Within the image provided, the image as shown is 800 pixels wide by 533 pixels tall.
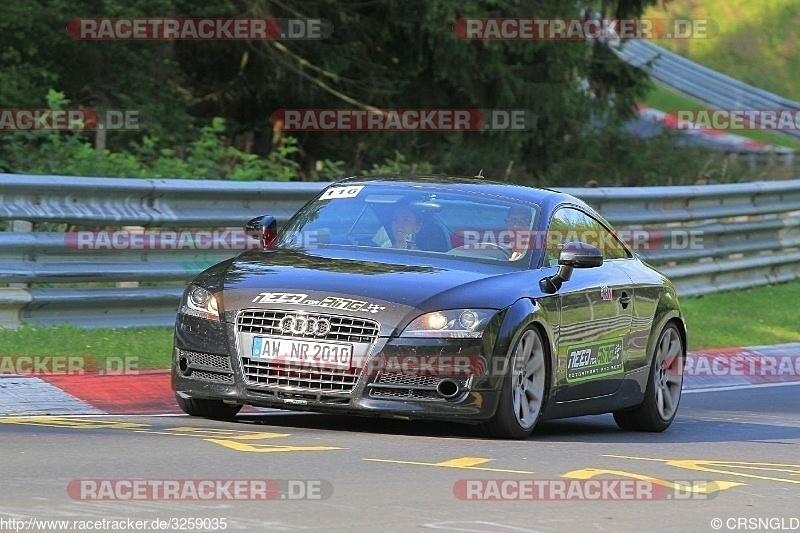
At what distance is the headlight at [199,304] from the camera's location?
9.80 meters

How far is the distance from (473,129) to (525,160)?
153cm

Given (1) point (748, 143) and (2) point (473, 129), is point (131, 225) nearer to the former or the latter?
(2) point (473, 129)

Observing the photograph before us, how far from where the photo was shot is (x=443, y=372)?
9.52 metres

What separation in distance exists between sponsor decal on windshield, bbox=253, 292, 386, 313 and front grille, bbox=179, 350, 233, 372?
0.38 meters

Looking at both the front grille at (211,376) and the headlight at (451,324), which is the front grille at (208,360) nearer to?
the front grille at (211,376)

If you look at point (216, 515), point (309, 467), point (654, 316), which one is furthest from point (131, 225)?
point (216, 515)

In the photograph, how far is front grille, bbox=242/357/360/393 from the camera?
9.49 m
